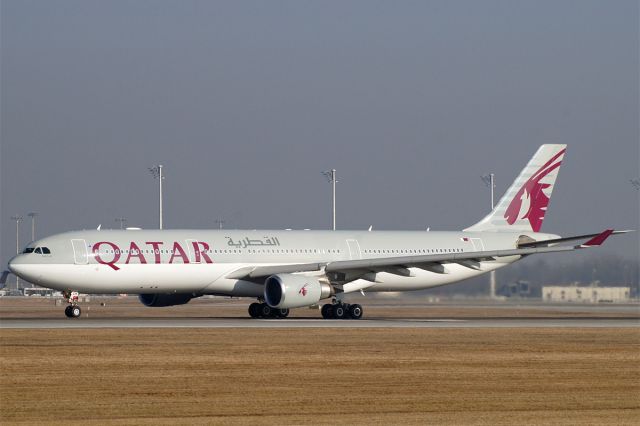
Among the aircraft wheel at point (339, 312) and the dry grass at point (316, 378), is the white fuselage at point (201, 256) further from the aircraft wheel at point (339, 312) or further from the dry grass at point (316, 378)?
the dry grass at point (316, 378)

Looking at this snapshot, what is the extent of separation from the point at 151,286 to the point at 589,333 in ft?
64.1

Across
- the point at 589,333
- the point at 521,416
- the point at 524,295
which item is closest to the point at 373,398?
the point at 521,416

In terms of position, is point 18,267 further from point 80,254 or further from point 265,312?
point 265,312

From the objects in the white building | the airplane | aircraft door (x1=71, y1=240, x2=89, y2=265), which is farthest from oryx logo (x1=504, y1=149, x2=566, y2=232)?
aircraft door (x1=71, y1=240, x2=89, y2=265)

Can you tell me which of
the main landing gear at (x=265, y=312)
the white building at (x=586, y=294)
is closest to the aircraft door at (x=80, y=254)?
the main landing gear at (x=265, y=312)

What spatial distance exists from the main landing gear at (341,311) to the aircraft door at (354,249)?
11.6 feet

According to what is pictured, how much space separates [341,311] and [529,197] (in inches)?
570

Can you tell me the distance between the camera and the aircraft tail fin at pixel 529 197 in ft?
206

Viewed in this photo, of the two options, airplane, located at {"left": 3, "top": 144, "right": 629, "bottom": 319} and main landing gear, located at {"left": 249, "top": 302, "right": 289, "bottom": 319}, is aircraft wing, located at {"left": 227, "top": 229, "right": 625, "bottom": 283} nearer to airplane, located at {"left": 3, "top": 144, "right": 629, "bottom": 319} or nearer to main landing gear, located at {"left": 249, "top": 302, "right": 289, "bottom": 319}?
airplane, located at {"left": 3, "top": 144, "right": 629, "bottom": 319}

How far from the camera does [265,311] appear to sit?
183 ft

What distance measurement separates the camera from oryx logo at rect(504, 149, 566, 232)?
6291 centimetres

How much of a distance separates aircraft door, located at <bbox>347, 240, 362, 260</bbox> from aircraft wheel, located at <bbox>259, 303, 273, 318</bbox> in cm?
471

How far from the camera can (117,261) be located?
51.1m

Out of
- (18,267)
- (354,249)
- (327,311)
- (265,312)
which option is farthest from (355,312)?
(18,267)
